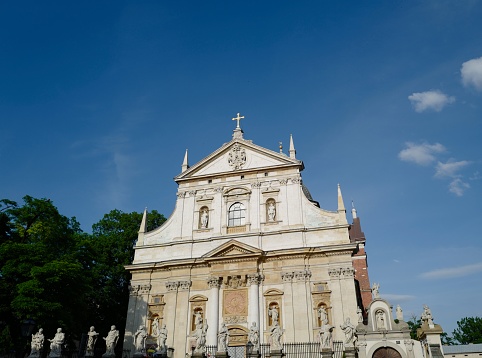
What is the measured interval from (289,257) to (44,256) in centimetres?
1236

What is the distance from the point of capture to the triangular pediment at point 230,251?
75.4 ft

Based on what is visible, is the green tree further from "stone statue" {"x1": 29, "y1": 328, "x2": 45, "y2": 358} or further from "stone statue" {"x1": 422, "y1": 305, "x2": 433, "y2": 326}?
"stone statue" {"x1": 29, "y1": 328, "x2": 45, "y2": 358}

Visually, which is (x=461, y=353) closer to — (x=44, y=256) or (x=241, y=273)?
(x=241, y=273)

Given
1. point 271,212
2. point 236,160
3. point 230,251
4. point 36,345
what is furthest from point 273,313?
point 36,345

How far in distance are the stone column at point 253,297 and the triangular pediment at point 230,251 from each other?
4.36 ft

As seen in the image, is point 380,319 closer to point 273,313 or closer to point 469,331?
point 273,313

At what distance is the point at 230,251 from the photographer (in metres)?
23.2

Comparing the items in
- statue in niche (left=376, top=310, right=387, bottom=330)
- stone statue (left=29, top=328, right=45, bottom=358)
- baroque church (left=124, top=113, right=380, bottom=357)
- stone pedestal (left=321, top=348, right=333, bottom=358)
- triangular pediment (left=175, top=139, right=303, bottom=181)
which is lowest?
stone pedestal (left=321, top=348, right=333, bottom=358)

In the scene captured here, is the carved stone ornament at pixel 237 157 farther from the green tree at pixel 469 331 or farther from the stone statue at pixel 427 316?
the green tree at pixel 469 331

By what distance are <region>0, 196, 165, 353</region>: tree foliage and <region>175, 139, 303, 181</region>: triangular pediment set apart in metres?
7.30

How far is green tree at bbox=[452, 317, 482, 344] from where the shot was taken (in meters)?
47.9

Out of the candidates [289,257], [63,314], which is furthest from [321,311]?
[63,314]

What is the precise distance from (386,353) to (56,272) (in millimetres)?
14662

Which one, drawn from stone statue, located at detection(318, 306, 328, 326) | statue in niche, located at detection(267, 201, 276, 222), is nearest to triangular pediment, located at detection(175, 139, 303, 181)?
statue in niche, located at detection(267, 201, 276, 222)
